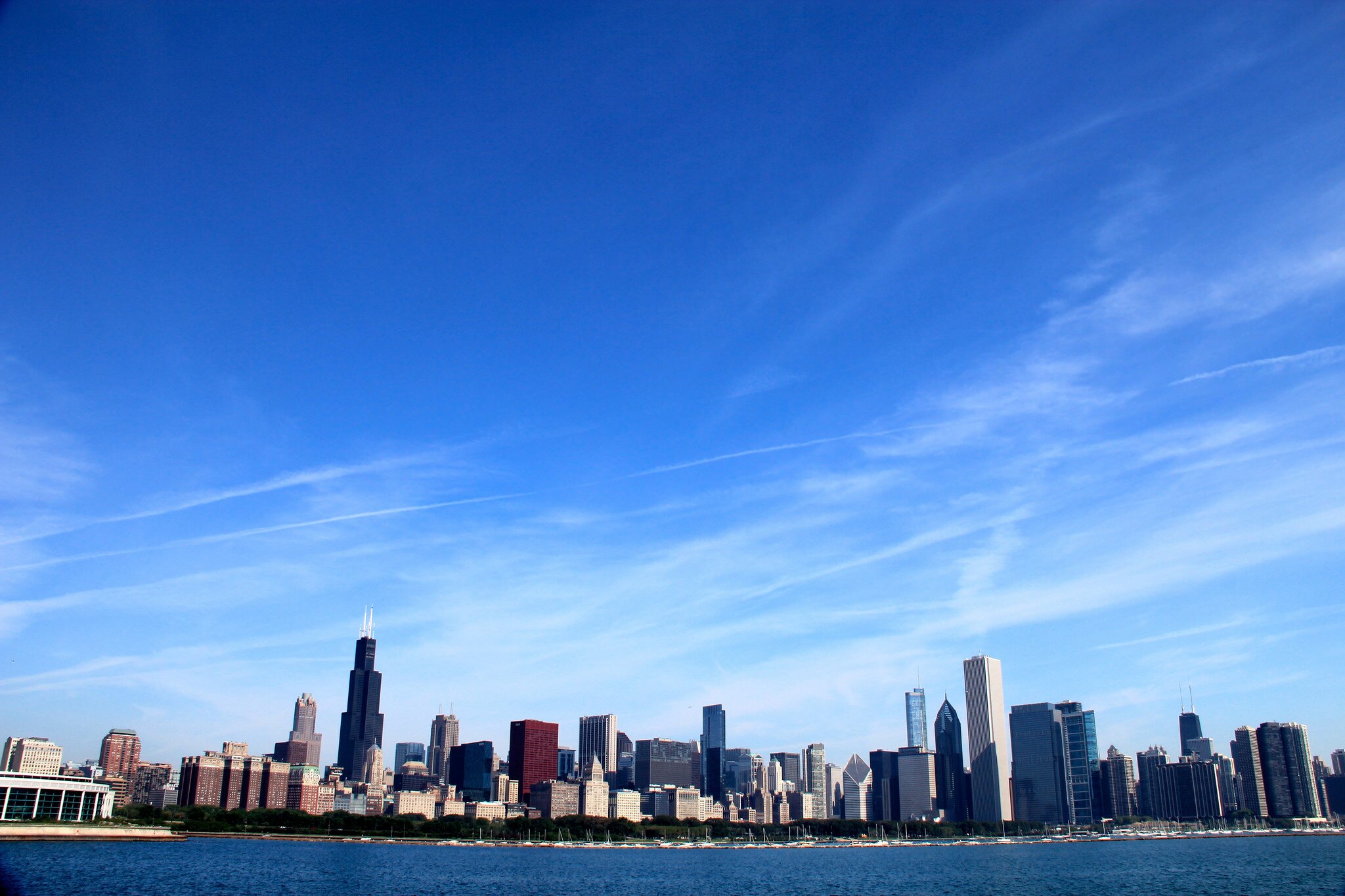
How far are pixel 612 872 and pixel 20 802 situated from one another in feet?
247

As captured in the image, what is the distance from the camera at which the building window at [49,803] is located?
422ft

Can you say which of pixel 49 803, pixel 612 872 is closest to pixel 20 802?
pixel 49 803

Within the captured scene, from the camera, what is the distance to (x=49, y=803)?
429 feet

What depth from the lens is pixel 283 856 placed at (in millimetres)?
132875

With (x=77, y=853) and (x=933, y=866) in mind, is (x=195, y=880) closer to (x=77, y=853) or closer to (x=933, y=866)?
(x=77, y=853)

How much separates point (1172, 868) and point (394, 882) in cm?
9768

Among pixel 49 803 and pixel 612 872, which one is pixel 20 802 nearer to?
pixel 49 803

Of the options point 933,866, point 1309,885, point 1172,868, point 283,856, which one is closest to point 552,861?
point 283,856

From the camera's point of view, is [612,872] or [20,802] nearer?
[612,872]

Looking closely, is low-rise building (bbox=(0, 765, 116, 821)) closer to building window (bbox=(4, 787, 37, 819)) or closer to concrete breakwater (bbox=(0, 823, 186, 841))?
building window (bbox=(4, 787, 37, 819))

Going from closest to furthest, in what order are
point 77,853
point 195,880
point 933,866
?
point 195,880 < point 77,853 < point 933,866

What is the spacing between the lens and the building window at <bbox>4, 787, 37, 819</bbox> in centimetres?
12456

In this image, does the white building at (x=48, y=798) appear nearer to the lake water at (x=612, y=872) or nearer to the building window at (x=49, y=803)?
the building window at (x=49, y=803)

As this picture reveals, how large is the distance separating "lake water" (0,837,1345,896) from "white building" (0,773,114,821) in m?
6.44
